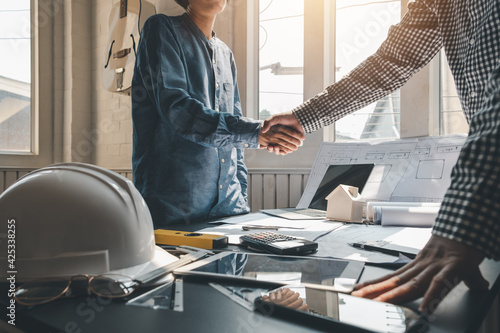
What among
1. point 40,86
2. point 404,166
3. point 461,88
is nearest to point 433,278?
point 461,88

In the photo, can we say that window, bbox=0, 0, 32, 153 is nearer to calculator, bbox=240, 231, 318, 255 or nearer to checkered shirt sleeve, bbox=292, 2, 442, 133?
checkered shirt sleeve, bbox=292, 2, 442, 133

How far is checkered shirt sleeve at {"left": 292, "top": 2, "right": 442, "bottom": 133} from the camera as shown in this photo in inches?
44.2

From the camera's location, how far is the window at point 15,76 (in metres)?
2.96

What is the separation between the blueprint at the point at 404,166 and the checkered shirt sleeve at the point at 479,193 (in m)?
1.03

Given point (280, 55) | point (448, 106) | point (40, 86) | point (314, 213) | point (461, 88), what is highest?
point (280, 55)

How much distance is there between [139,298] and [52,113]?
126 inches

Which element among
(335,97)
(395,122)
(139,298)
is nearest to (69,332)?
(139,298)

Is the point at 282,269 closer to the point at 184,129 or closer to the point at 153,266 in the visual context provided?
the point at 153,266

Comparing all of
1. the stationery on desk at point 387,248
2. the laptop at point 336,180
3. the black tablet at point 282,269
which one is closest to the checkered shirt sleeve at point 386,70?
the laptop at point 336,180

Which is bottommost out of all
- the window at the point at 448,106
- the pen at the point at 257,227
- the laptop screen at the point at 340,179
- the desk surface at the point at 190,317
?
the pen at the point at 257,227

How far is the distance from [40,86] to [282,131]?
103 inches

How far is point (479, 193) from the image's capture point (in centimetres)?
49

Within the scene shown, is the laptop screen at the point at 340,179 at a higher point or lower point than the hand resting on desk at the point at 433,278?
higher

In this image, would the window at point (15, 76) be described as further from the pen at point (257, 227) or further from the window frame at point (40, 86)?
the pen at point (257, 227)
